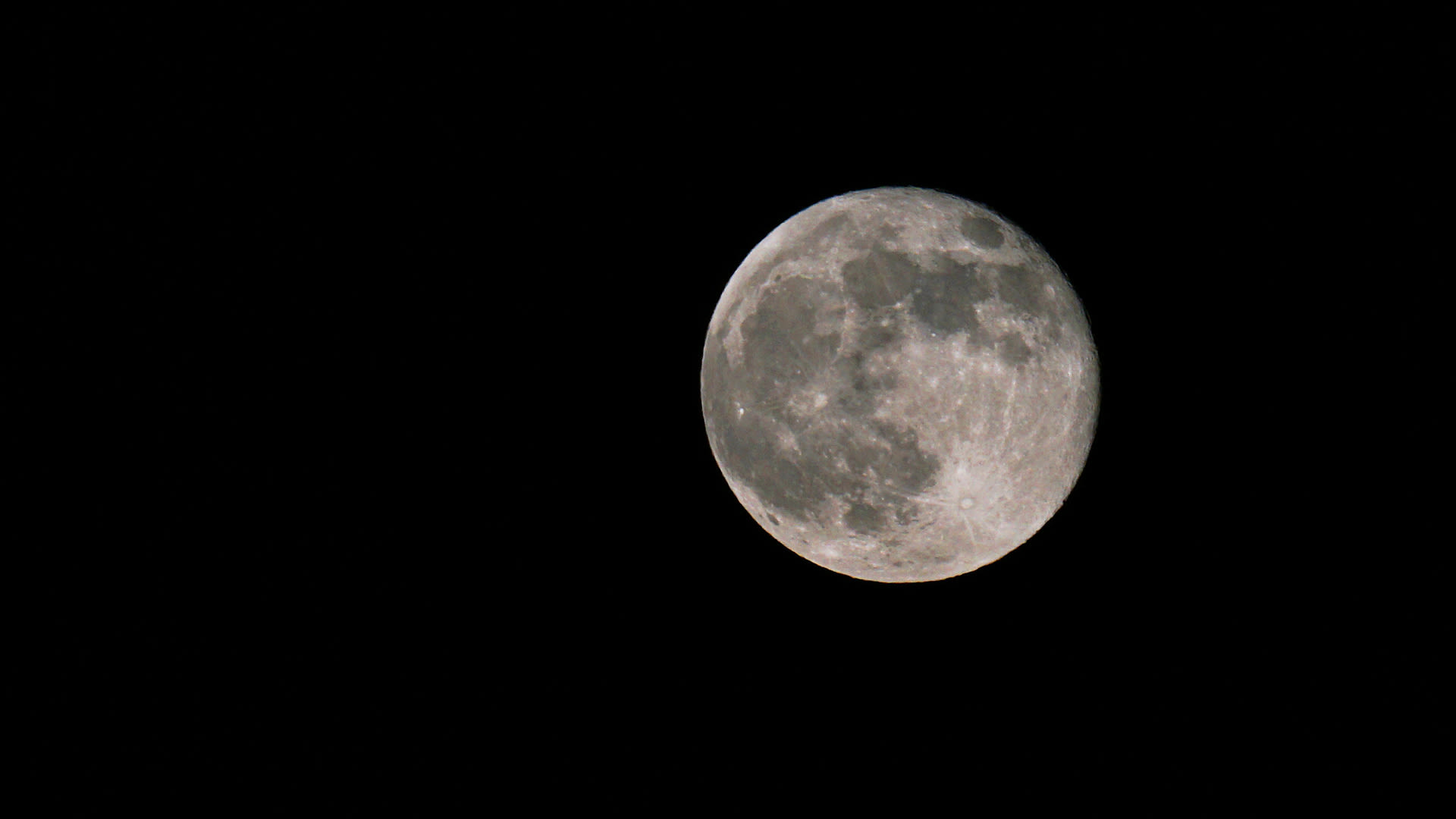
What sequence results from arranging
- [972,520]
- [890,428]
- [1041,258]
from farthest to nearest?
[1041,258]
[972,520]
[890,428]

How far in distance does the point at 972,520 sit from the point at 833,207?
1.75 m

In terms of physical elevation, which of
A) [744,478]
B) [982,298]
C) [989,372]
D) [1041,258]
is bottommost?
[744,478]

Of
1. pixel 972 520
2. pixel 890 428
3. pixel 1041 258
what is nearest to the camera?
pixel 890 428

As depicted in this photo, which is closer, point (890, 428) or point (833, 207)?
point (890, 428)

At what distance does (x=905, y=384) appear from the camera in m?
3.74

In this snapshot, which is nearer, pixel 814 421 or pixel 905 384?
pixel 905 384

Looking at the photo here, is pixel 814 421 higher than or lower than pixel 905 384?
lower

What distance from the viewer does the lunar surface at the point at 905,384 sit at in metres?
3.78

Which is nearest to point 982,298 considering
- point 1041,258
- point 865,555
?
point 1041,258

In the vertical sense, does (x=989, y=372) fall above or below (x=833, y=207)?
below

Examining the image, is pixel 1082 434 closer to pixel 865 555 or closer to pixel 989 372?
pixel 989 372

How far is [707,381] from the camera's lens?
4.50m

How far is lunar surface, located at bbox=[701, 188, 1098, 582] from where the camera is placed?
378cm

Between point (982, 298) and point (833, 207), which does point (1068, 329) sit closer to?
point (982, 298)
